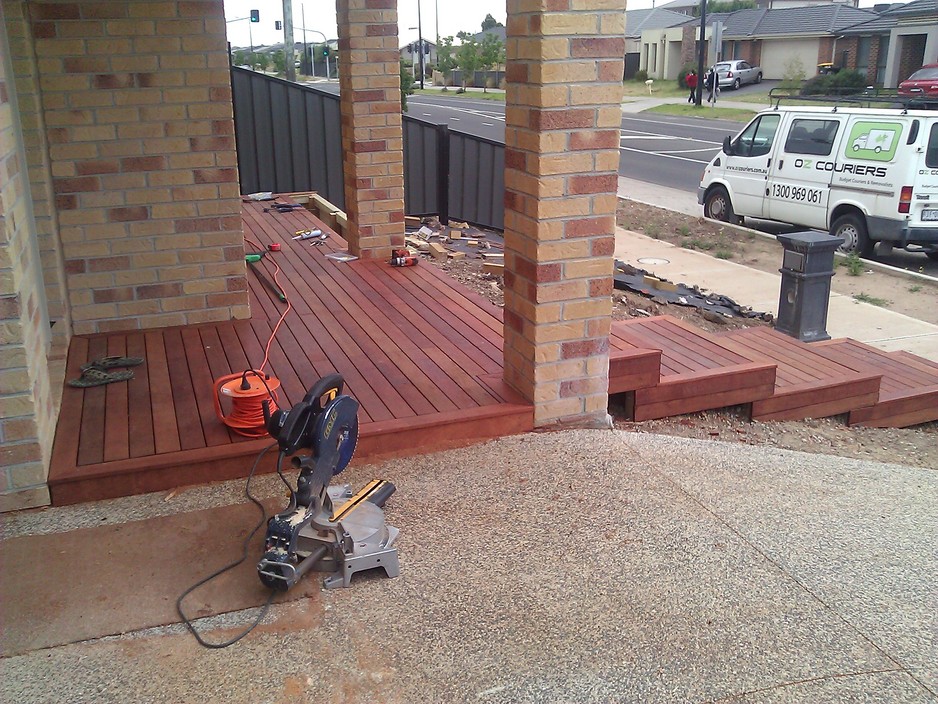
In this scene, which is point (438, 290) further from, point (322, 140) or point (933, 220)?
point (933, 220)

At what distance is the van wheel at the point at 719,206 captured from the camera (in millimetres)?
13547

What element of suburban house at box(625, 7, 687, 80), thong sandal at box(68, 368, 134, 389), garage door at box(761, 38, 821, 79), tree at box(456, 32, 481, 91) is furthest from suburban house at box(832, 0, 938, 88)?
thong sandal at box(68, 368, 134, 389)

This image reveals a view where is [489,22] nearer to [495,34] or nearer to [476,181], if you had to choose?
[495,34]

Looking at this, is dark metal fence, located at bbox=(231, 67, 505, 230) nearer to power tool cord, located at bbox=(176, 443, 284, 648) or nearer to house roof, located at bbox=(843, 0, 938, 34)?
power tool cord, located at bbox=(176, 443, 284, 648)

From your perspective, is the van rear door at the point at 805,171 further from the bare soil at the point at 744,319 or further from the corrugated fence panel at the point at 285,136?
the corrugated fence panel at the point at 285,136

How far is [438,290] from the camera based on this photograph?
693cm

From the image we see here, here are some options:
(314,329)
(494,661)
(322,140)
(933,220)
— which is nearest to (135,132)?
(314,329)

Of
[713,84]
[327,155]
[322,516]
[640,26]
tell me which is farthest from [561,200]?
[640,26]

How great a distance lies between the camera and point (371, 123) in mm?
7594

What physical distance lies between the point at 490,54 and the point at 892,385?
62560mm

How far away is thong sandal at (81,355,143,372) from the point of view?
500 cm

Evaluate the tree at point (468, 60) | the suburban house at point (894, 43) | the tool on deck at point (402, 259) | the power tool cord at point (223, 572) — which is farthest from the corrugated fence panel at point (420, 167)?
the tree at point (468, 60)

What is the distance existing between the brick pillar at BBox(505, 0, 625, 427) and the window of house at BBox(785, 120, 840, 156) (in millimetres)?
8444

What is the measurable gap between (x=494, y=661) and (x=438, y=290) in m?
4.39
